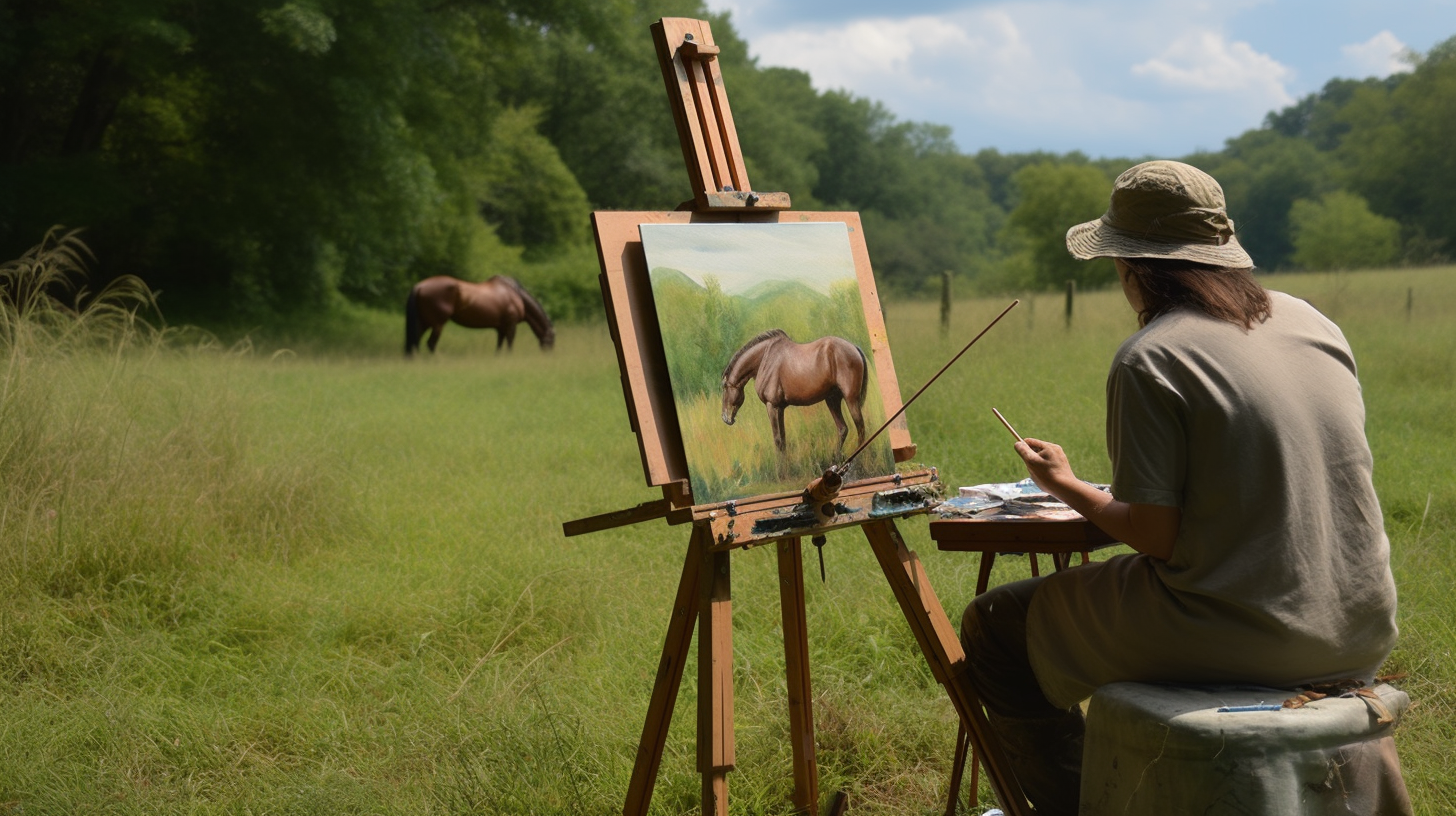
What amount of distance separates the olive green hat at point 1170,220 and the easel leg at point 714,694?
3.25ft

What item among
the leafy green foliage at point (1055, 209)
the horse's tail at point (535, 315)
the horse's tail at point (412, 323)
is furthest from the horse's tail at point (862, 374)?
the leafy green foliage at point (1055, 209)

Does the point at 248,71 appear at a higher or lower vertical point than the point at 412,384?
higher

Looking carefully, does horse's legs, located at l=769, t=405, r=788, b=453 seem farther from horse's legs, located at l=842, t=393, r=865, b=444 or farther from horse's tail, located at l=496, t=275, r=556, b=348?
horse's tail, located at l=496, t=275, r=556, b=348

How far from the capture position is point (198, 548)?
4.40 metres

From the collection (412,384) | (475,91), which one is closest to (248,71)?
(475,91)

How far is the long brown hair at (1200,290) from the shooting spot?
198cm

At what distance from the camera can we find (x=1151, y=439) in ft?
6.25

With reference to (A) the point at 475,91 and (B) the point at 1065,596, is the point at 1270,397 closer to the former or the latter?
(B) the point at 1065,596

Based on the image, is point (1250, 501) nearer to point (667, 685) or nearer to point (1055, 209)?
point (667, 685)

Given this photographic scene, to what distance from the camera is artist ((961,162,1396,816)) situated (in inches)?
74.0

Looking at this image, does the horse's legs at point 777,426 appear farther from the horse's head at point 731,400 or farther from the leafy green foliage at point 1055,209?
the leafy green foliage at point 1055,209

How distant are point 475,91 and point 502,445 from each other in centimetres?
1109

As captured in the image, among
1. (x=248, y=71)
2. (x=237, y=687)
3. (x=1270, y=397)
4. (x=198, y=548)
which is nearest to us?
(x=1270, y=397)

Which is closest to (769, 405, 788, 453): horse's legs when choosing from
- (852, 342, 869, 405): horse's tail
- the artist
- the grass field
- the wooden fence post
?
(852, 342, 869, 405): horse's tail
